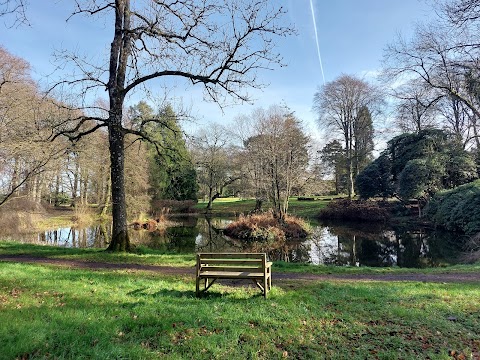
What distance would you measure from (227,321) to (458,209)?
2285 cm

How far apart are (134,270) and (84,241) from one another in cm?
1378

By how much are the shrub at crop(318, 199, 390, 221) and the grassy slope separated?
82.6ft

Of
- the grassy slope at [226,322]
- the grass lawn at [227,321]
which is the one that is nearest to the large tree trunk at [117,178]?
the grass lawn at [227,321]

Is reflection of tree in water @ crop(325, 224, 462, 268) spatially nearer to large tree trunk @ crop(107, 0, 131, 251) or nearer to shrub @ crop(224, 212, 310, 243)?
shrub @ crop(224, 212, 310, 243)

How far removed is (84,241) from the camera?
68.0 ft

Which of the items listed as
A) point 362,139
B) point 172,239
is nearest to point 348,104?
point 362,139

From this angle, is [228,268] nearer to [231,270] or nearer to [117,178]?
[231,270]

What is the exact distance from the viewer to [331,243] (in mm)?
21109

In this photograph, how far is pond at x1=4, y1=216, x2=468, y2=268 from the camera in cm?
1619

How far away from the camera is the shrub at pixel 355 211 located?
1219 inches

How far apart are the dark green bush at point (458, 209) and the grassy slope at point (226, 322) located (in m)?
16.5

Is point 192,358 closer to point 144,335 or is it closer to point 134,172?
point 144,335

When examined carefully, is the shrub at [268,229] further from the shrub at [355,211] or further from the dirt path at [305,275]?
the dirt path at [305,275]

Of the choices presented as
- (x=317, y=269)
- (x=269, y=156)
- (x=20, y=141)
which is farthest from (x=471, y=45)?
(x=20, y=141)
